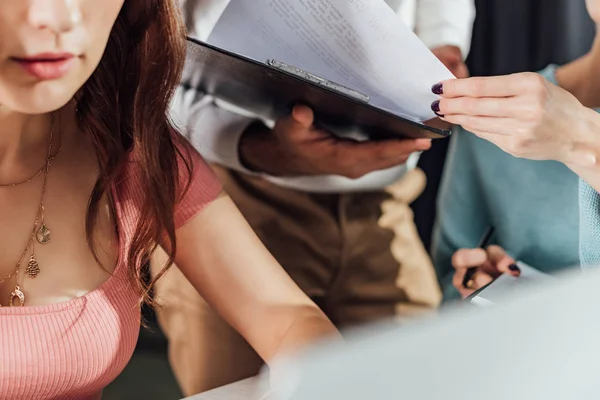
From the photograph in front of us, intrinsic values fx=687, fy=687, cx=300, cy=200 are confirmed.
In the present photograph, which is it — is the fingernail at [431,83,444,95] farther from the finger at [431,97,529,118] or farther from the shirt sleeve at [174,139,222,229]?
the shirt sleeve at [174,139,222,229]

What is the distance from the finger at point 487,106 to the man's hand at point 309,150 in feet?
0.59

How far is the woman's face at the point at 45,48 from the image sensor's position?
61 centimetres

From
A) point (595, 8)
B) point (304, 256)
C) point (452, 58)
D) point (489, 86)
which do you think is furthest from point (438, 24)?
point (304, 256)

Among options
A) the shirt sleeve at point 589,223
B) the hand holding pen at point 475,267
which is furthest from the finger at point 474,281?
the shirt sleeve at point 589,223

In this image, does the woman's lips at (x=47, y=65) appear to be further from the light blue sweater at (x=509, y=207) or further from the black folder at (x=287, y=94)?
the light blue sweater at (x=509, y=207)

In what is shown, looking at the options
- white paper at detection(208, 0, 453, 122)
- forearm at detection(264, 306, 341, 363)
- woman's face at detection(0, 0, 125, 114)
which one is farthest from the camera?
forearm at detection(264, 306, 341, 363)

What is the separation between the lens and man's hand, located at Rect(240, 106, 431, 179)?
3.18 feet

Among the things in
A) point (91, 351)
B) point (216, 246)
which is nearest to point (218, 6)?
point (216, 246)

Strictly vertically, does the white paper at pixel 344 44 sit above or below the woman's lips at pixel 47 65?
below

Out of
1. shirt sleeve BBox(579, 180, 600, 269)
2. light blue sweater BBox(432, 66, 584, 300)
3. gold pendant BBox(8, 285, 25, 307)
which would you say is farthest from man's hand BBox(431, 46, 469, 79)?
gold pendant BBox(8, 285, 25, 307)

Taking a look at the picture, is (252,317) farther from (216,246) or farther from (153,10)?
(153,10)

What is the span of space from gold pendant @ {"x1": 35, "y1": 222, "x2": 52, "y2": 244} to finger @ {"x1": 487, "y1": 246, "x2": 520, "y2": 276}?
585 mm

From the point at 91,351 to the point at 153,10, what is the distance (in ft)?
1.22

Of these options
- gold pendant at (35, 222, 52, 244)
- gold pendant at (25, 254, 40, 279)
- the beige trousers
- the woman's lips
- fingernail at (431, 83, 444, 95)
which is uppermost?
the woman's lips
